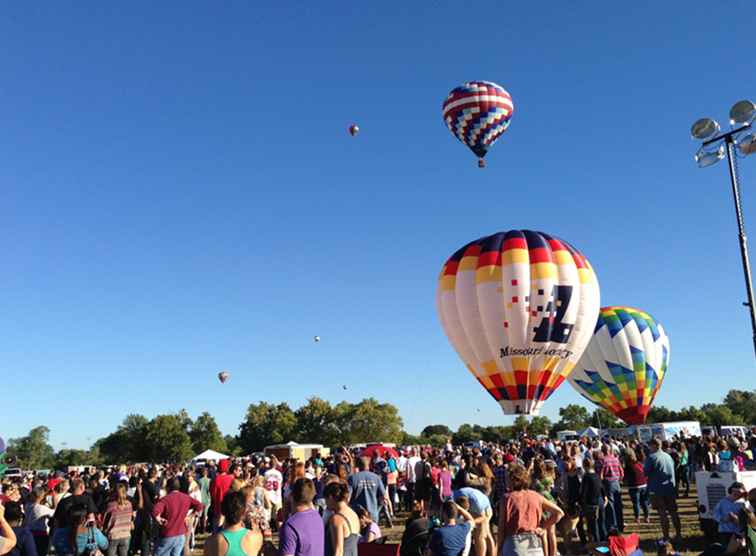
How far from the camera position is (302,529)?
4.67m

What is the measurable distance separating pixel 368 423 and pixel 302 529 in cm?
8434

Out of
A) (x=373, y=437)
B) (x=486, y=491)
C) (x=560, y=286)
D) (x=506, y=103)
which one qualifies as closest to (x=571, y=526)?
(x=486, y=491)

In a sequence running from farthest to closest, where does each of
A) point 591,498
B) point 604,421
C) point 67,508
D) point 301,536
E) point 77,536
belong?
1. point 604,421
2. point 591,498
3. point 67,508
4. point 77,536
5. point 301,536

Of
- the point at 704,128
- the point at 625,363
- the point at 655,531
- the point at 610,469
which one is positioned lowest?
the point at 655,531

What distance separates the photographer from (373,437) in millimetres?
87250

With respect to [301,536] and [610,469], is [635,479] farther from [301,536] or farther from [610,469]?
[301,536]

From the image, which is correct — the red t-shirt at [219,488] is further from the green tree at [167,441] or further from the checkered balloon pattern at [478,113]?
the green tree at [167,441]

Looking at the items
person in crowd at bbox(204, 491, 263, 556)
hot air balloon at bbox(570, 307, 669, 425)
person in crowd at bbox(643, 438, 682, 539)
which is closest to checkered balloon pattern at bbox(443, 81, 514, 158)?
hot air balloon at bbox(570, 307, 669, 425)

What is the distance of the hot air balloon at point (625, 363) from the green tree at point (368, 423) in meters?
57.7

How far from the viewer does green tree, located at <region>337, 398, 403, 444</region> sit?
87250mm

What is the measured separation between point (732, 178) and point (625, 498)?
10.5 metres

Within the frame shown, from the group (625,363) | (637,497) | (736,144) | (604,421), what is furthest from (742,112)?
(604,421)

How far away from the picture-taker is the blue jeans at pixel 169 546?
26.2 feet

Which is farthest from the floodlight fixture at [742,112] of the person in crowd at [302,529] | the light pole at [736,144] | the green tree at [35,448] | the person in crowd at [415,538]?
the green tree at [35,448]
